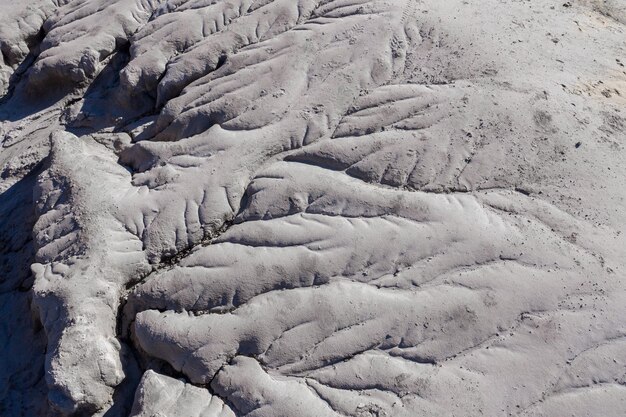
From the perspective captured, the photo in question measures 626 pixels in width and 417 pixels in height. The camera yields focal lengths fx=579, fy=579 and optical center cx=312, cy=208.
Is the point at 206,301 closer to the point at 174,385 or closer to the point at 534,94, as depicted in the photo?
the point at 174,385

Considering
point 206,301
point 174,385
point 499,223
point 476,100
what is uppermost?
point 476,100

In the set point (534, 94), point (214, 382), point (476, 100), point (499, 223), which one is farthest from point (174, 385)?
point (534, 94)

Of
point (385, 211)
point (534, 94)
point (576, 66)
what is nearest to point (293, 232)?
point (385, 211)

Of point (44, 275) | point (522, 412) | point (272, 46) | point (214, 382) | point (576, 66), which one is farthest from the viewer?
point (272, 46)

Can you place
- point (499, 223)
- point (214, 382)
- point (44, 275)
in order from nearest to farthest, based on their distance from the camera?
1. point (214, 382)
2. point (499, 223)
3. point (44, 275)

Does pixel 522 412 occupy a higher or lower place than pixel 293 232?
lower

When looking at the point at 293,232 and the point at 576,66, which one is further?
the point at 576,66
